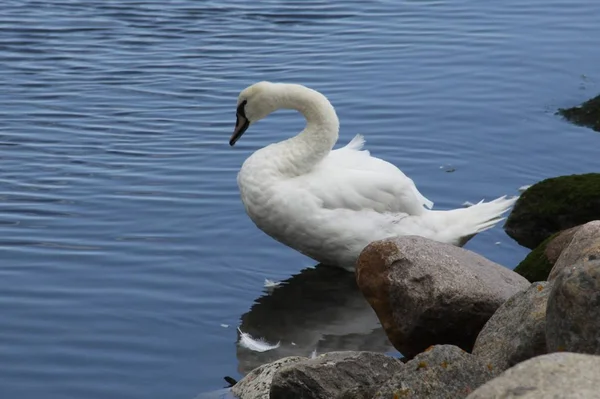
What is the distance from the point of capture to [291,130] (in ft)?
40.9

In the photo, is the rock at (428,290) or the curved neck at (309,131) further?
the curved neck at (309,131)

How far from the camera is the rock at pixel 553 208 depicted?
30.4ft

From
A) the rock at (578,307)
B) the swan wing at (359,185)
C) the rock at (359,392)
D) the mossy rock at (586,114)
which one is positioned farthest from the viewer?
the mossy rock at (586,114)

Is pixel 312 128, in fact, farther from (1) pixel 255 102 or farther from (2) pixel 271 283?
(2) pixel 271 283

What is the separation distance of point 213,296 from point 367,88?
19.4 feet

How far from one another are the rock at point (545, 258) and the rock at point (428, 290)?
81 centimetres

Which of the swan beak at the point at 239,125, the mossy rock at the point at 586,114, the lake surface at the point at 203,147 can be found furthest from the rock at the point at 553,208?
the mossy rock at the point at 586,114

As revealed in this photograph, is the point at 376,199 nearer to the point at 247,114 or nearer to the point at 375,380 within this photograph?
the point at 247,114

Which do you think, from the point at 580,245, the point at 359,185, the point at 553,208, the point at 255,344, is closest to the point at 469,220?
the point at 553,208

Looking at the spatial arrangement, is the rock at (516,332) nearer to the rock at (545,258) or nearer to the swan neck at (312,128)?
the rock at (545,258)

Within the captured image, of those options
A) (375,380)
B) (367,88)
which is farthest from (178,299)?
(367,88)

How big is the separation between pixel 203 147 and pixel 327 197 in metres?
3.19

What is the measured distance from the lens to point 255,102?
958 cm

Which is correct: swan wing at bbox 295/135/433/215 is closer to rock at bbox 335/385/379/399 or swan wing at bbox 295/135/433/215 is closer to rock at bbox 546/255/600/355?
rock at bbox 335/385/379/399
